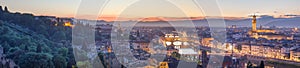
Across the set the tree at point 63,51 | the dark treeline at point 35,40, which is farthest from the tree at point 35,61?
the tree at point 63,51

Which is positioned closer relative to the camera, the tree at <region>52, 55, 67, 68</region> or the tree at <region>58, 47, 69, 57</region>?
the tree at <region>52, 55, 67, 68</region>

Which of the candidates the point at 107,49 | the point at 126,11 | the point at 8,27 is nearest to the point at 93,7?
the point at 126,11

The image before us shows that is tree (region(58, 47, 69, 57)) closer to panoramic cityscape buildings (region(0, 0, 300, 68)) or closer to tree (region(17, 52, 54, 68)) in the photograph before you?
panoramic cityscape buildings (region(0, 0, 300, 68))

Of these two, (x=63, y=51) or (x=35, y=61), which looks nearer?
(x=35, y=61)

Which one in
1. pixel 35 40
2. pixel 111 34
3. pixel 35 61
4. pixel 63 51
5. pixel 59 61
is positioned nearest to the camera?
pixel 35 61

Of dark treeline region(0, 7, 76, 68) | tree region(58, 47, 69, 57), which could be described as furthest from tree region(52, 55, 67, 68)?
tree region(58, 47, 69, 57)

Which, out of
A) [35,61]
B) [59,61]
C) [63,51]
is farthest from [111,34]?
[35,61]

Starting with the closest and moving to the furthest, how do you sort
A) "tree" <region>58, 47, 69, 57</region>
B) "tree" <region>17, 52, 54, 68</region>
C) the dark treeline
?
"tree" <region>17, 52, 54, 68</region> < the dark treeline < "tree" <region>58, 47, 69, 57</region>

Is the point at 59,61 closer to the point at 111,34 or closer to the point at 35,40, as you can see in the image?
the point at 35,40

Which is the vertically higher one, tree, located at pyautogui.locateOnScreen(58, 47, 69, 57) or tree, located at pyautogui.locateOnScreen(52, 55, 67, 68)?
tree, located at pyautogui.locateOnScreen(58, 47, 69, 57)

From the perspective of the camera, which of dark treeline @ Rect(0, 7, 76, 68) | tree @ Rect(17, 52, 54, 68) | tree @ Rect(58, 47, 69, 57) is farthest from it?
tree @ Rect(58, 47, 69, 57)
